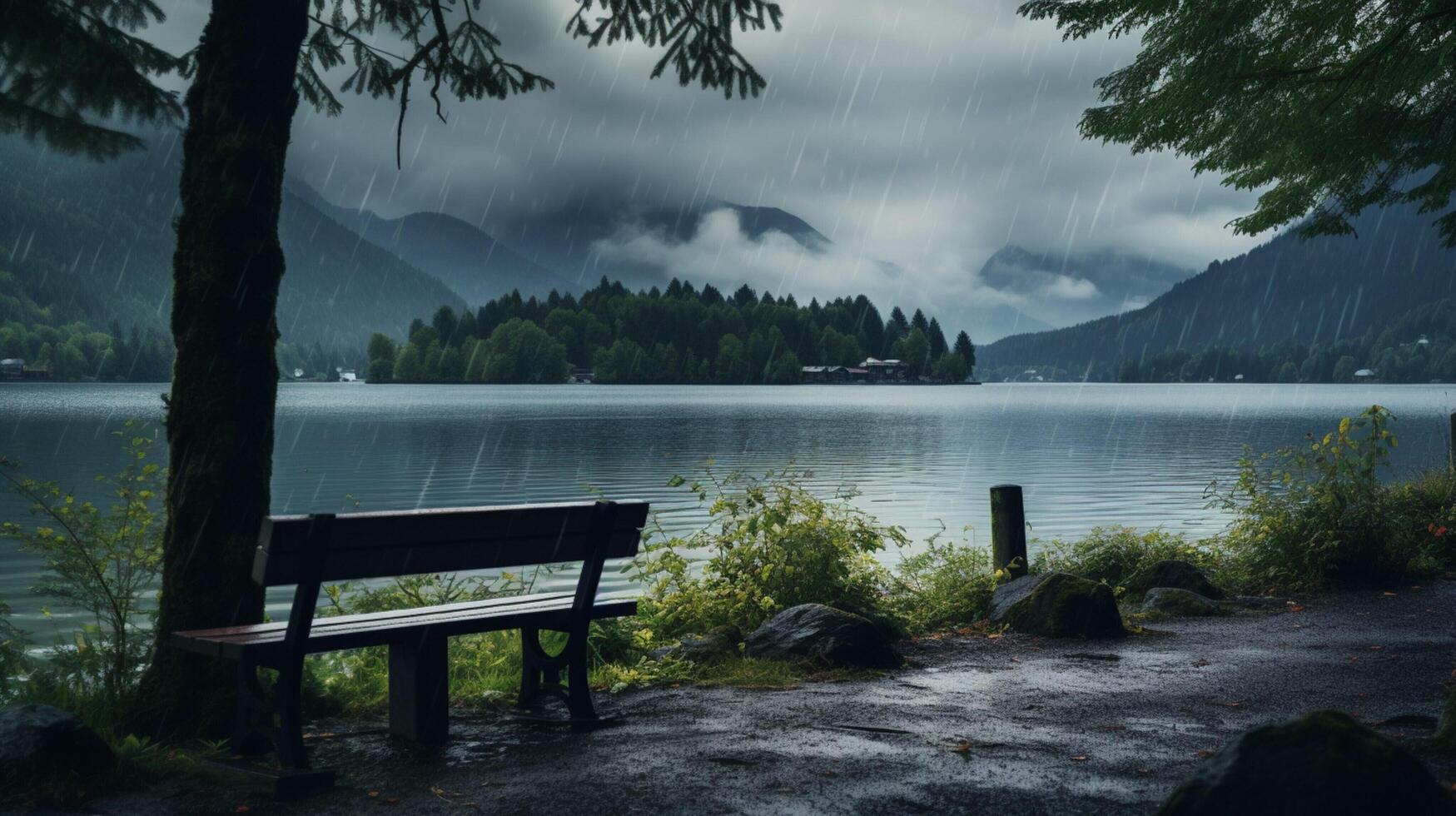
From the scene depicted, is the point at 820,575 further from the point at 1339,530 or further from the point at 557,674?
the point at 1339,530

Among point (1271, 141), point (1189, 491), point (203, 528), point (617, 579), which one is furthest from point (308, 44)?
point (1189, 491)

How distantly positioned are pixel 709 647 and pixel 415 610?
9.28ft

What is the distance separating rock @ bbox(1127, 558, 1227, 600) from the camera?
11.0 m

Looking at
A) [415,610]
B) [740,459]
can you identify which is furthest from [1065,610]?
[740,459]

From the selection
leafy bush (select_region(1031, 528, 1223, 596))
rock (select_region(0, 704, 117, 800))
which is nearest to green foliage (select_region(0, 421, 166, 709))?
rock (select_region(0, 704, 117, 800))

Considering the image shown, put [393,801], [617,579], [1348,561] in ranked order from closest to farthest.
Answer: [393,801], [1348,561], [617,579]

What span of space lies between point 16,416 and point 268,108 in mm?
77347

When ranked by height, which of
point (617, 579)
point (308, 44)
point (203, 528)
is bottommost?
point (617, 579)

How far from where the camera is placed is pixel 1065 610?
925 cm

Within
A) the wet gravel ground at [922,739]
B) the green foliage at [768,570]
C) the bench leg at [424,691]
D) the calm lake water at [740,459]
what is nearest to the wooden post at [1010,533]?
the green foliage at [768,570]

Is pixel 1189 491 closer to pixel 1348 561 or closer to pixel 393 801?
pixel 1348 561

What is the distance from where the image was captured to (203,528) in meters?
5.82

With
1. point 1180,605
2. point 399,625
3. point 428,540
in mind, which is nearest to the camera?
point 428,540

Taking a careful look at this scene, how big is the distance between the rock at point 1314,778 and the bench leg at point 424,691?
12.6ft
